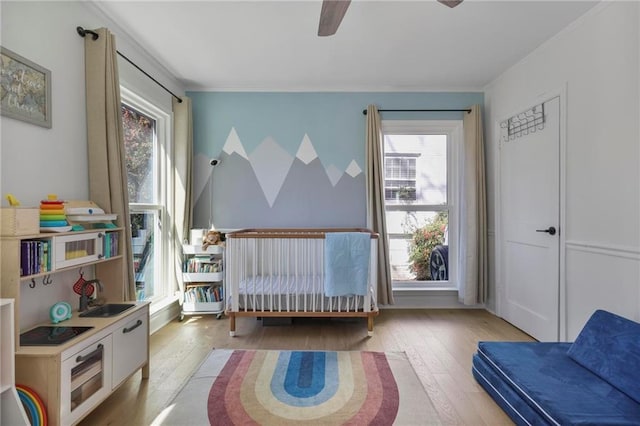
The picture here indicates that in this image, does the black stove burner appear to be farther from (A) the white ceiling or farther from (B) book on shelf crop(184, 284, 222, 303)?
(A) the white ceiling

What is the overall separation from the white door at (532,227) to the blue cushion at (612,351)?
0.67 meters

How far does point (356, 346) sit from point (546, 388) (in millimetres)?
1293

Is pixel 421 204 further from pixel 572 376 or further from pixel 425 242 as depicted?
pixel 572 376

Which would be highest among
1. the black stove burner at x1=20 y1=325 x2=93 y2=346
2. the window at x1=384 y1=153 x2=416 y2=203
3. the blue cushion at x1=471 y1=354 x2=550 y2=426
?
the window at x1=384 y1=153 x2=416 y2=203

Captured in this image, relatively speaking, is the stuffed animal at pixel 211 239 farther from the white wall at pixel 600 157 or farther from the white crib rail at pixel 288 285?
the white wall at pixel 600 157

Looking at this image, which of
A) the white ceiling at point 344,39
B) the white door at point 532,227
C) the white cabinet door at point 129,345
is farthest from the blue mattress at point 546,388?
the white ceiling at point 344,39

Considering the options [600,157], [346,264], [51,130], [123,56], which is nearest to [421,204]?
[346,264]

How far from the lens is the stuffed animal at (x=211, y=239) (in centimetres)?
302

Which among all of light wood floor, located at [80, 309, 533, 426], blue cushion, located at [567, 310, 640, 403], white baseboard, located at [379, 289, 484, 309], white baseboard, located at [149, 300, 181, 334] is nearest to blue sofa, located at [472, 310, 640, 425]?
blue cushion, located at [567, 310, 640, 403]

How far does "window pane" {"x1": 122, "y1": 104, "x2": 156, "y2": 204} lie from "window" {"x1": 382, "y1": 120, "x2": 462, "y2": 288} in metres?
2.38

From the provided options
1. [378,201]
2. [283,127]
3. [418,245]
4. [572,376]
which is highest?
[283,127]

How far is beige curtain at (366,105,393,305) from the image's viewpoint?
Result: 3.21 m

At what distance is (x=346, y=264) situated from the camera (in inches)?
99.7

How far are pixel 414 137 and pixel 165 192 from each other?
8.82ft
